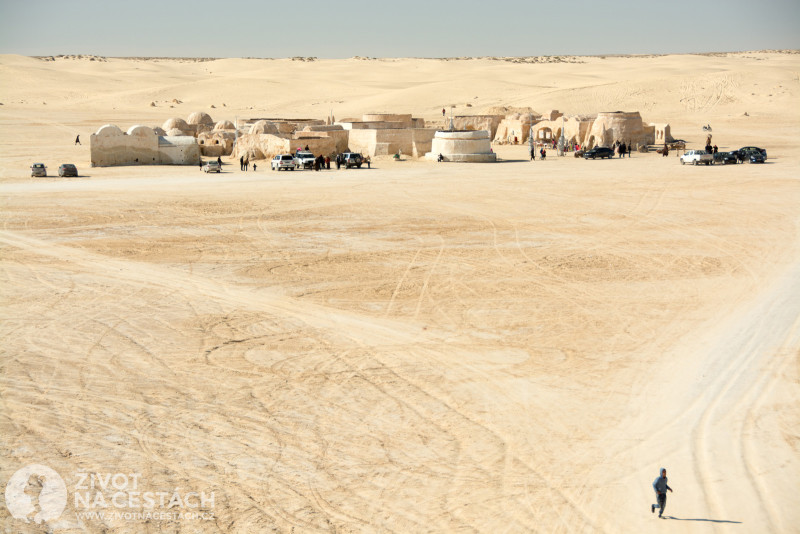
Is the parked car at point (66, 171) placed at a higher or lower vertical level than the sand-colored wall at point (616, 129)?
lower

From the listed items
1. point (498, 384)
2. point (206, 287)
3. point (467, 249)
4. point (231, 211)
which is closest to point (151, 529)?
point (498, 384)

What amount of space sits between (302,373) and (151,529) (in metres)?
3.78

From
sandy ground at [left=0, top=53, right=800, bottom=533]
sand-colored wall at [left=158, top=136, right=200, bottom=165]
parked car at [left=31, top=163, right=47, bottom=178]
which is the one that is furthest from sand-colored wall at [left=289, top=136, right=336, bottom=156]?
parked car at [left=31, top=163, right=47, bottom=178]

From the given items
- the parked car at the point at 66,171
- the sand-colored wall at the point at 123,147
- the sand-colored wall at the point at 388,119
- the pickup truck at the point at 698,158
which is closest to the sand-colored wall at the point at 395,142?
the sand-colored wall at the point at 388,119

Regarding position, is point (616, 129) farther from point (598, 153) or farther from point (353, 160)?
point (353, 160)

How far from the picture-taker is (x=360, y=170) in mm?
34438

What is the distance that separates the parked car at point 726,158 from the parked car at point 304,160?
17688 millimetres

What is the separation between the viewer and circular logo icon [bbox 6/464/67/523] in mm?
7242

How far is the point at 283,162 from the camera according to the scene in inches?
1353

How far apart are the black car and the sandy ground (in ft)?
39.9

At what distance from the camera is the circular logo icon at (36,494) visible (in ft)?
23.8

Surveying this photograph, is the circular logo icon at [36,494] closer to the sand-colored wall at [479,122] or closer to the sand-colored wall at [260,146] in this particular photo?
the sand-colored wall at [260,146]

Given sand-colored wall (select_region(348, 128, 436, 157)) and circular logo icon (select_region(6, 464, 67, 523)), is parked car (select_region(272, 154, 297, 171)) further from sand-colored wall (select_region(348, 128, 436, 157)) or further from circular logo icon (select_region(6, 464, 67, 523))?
circular logo icon (select_region(6, 464, 67, 523))

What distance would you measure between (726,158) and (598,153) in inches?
237
